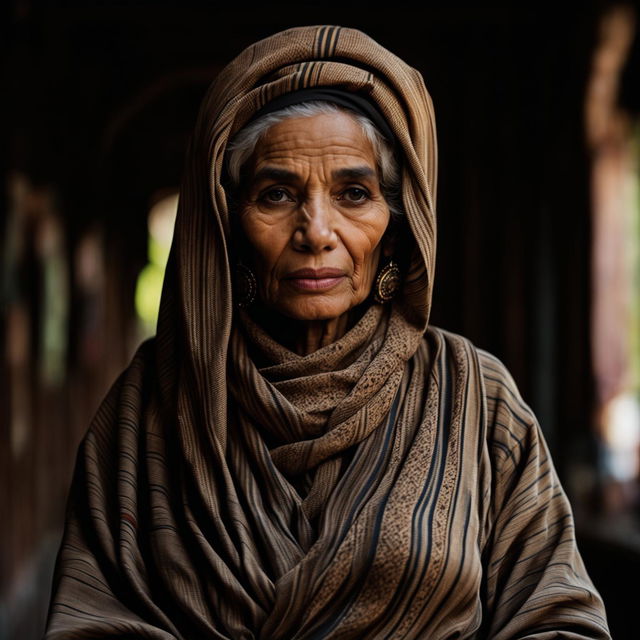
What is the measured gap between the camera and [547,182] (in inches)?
340

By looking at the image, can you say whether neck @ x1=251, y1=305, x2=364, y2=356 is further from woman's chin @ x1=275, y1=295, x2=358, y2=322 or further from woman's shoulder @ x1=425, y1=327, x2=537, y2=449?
woman's shoulder @ x1=425, y1=327, x2=537, y2=449

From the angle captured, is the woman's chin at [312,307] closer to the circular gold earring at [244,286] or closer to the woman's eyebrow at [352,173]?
the circular gold earring at [244,286]

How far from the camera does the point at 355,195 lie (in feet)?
7.16

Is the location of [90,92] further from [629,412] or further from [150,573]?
[150,573]

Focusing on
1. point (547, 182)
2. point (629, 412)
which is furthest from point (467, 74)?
point (629, 412)

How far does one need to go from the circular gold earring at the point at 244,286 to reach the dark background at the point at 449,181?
4.21 meters

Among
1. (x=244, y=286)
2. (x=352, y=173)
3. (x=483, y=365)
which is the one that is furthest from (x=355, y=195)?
(x=483, y=365)

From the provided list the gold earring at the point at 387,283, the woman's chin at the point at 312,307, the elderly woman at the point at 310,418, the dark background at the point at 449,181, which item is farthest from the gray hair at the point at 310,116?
the dark background at the point at 449,181

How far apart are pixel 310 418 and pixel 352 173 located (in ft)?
1.49

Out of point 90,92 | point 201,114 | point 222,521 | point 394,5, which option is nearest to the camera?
point 222,521

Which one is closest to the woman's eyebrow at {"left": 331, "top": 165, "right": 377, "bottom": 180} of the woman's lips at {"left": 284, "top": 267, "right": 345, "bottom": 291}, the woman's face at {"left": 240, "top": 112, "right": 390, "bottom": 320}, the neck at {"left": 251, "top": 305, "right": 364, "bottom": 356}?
the woman's face at {"left": 240, "top": 112, "right": 390, "bottom": 320}

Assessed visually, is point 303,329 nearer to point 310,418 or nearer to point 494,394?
point 310,418

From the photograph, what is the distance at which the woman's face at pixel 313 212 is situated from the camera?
2.13 meters

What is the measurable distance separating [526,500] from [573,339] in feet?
21.1
